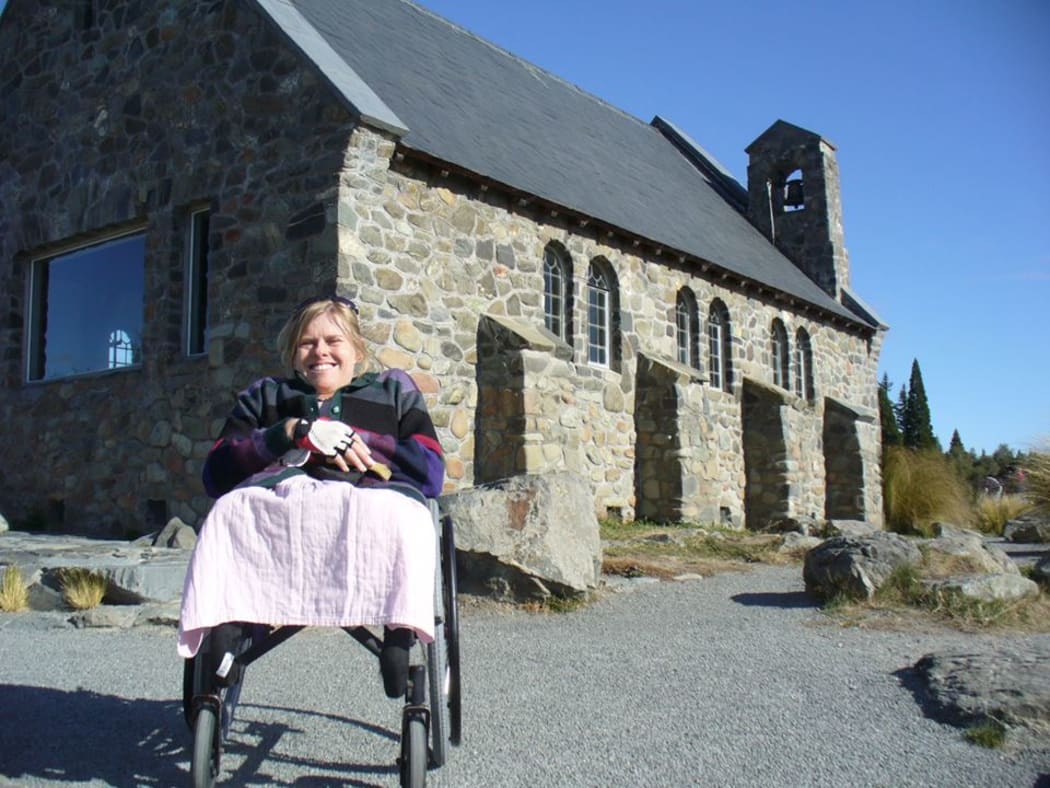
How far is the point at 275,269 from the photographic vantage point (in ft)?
31.9

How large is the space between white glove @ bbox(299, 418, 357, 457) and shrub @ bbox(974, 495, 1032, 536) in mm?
16028

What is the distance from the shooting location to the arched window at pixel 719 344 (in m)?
15.4

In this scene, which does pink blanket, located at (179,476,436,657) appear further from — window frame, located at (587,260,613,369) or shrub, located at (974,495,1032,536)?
shrub, located at (974,495,1032,536)

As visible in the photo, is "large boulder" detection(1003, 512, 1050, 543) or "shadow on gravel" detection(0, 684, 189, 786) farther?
"large boulder" detection(1003, 512, 1050, 543)

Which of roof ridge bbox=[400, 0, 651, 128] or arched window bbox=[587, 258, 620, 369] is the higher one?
roof ridge bbox=[400, 0, 651, 128]

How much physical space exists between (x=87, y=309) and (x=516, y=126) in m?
6.77

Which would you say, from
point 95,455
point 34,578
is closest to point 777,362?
point 95,455

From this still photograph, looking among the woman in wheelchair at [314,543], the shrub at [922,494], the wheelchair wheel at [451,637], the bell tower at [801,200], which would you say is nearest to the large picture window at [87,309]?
the wheelchair wheel at [451,637]

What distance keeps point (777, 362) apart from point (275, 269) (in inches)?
421

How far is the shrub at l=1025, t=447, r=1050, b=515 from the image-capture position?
32.3ft

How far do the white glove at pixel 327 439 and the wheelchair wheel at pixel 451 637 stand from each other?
743mm

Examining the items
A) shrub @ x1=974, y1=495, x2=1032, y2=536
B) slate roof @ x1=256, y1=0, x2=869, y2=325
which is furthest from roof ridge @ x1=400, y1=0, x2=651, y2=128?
shrub @ x1=974, y1=495, x2=1032, y2=536

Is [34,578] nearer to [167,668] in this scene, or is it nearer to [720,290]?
[167,668]

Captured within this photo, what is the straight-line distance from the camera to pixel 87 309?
12156 mm
